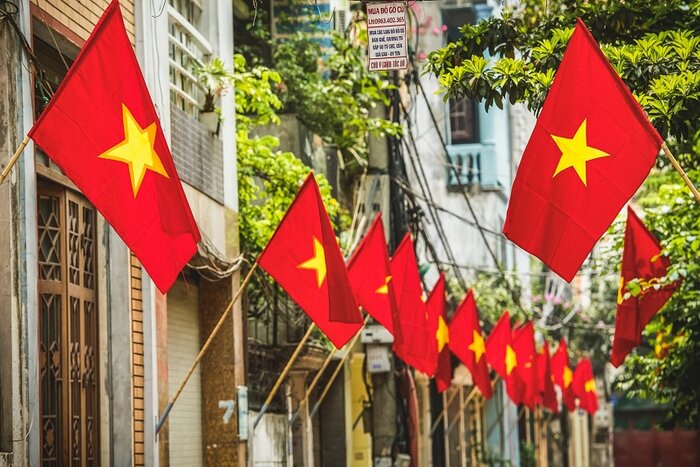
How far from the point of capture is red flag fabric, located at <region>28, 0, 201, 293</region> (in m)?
9.56

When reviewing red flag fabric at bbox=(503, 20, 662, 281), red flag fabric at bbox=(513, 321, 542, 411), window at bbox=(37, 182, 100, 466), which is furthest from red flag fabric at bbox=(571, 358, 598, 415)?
red flag fabric at bbox=(503, 20, 662, 281)

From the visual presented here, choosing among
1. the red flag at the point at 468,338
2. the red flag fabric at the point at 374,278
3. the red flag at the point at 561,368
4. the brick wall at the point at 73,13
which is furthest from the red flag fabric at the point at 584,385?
the brick wall at the point at 73,13

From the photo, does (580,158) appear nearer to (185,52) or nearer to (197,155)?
(197,155)

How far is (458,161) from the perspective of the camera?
38656 millimetres

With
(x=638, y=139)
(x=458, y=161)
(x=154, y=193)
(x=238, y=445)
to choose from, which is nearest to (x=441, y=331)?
(x=238, y=445)

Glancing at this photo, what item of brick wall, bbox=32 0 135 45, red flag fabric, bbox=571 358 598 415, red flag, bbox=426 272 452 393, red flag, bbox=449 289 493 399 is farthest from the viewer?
red flag fabric, bbox=571 358 598 415

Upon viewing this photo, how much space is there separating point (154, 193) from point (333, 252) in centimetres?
423

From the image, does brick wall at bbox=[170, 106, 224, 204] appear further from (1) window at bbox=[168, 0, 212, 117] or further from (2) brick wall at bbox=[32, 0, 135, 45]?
(2) brick wall at bbox=[32, 0, 135, 45]

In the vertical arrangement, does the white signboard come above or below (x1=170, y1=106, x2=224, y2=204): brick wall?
above

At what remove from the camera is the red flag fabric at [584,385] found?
127ft

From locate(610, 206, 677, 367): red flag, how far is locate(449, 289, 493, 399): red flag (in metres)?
5.89

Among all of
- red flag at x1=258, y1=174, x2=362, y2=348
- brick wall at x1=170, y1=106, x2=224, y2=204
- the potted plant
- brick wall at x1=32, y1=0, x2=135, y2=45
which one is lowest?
red flag at x1=258, y1=174, x2=362, y2=348

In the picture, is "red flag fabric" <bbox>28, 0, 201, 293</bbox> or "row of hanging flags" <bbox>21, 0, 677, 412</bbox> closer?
"red flag fabric" <bbox>28, 0, 201, 293</bbox>

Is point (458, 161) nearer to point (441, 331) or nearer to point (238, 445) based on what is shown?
point (441, 331)
